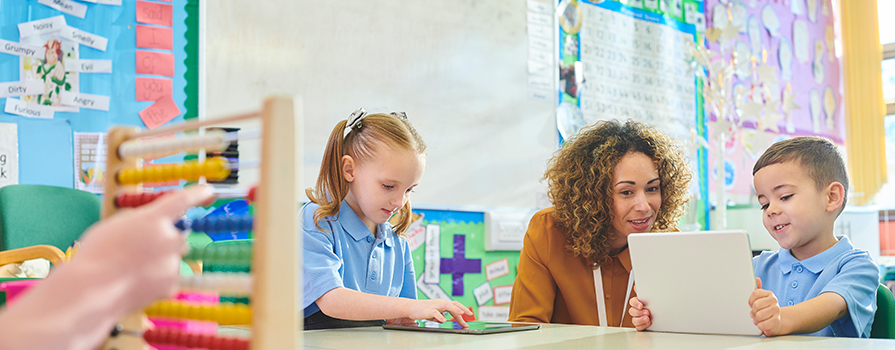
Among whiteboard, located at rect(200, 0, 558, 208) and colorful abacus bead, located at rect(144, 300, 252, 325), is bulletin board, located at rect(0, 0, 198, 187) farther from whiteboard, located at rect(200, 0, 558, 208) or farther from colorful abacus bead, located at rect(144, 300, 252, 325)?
colorful abacus bead, located at rect(144, 300, 252, 325)

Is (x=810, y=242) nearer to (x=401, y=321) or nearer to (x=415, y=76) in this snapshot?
(x=401, y=321)

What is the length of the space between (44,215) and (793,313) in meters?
1.97

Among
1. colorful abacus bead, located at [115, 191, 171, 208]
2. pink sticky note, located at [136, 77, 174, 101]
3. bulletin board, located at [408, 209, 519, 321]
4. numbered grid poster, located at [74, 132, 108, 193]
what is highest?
pink sticky note, located at [136, 77, 174, 101]

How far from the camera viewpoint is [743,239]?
1013 mm

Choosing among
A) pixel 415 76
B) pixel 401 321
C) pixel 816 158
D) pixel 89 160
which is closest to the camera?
pixel 401 321

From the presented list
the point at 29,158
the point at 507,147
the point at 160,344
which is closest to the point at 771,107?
the point at 507,147

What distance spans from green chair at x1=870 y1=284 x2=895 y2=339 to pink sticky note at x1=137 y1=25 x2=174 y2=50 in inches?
84.1

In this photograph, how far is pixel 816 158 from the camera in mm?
1399

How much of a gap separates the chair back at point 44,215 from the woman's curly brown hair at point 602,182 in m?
1.43

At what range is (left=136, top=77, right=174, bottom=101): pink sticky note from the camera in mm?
2256

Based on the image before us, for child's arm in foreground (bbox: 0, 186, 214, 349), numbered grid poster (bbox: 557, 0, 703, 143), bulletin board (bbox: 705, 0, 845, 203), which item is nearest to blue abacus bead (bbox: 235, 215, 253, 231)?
child's arm in foreground (bbox: 0, 186, 214, 349)

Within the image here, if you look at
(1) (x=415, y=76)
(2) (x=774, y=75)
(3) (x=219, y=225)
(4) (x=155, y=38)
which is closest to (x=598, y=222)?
(3) (x=219, y=225)

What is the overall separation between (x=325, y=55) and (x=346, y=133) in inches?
46.1

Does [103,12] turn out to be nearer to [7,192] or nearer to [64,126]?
[64,126]
